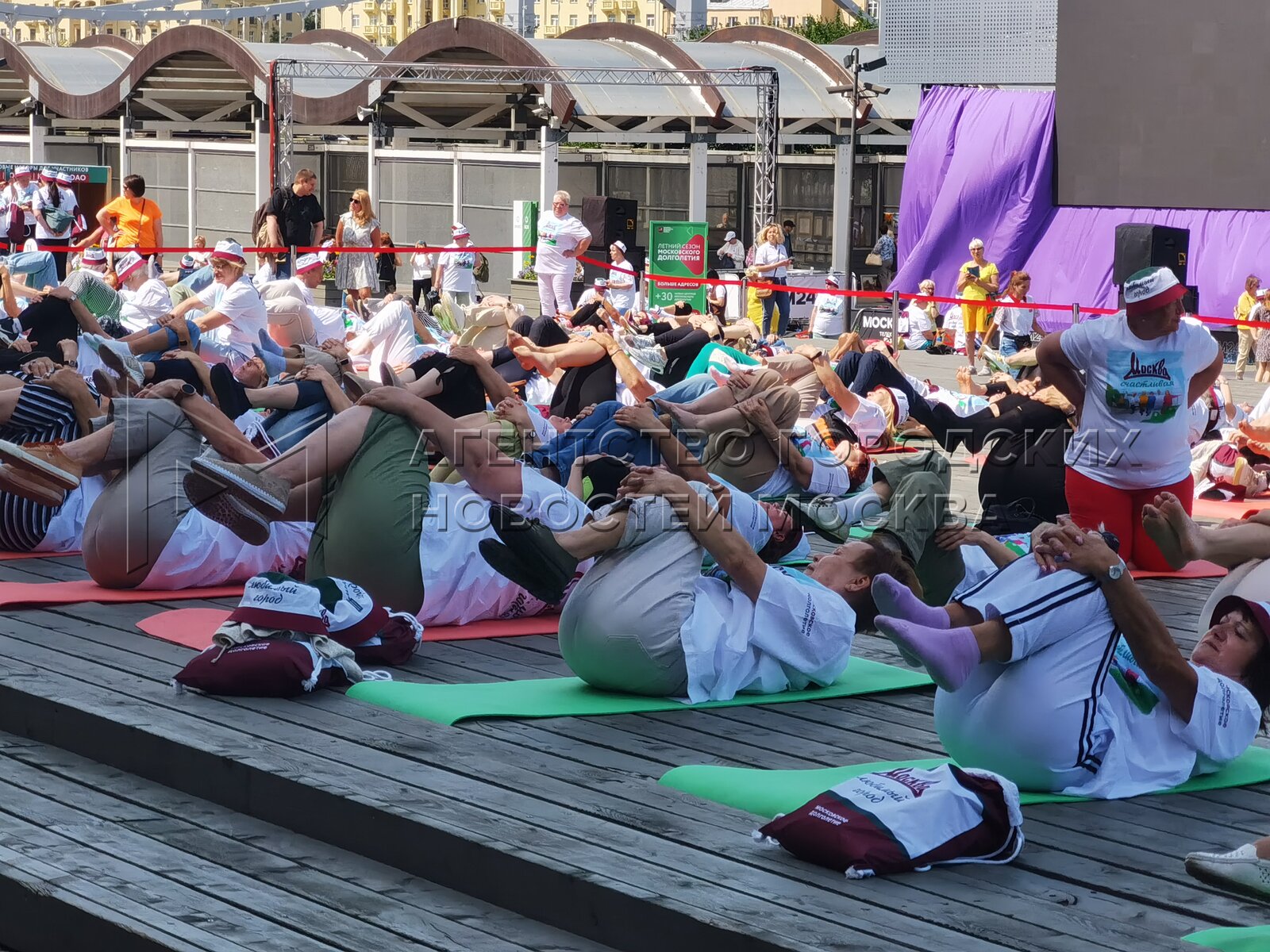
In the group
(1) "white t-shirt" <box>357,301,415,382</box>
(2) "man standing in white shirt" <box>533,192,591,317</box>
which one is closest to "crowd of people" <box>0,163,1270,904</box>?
(1) "white t-shirt" <box>357,301,415,382</box>

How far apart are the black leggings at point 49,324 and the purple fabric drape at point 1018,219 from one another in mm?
12325

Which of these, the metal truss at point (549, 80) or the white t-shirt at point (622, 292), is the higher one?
the metal truss at point (549, 80)

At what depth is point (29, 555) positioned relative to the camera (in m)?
7.46

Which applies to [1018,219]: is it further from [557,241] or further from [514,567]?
[514,567]

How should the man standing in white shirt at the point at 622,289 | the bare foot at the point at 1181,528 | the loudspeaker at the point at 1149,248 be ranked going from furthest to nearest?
the man standing in white shirt at the point at 622,289, the loudspeaker at the point at 1149,248, the bare foot at the point at 1181,528

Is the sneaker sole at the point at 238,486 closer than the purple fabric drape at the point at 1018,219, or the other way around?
the sneaker sole at the point at 238,486

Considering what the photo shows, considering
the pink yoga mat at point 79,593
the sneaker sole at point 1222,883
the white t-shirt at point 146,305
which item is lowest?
the pink yoga mat at point 79,593

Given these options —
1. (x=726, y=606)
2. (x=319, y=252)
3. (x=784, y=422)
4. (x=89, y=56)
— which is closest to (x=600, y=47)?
(x=89, y=56)

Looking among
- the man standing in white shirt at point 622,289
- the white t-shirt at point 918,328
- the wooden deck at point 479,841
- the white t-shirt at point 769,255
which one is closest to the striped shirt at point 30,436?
the wooden deck at point 479,841

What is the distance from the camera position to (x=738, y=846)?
12.2 feet

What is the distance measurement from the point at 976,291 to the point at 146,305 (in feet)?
30.9

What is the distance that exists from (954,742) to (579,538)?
1292mm

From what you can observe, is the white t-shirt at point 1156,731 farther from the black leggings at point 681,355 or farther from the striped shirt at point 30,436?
the black leggings at point 681,355

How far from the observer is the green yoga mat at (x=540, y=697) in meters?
4.87
